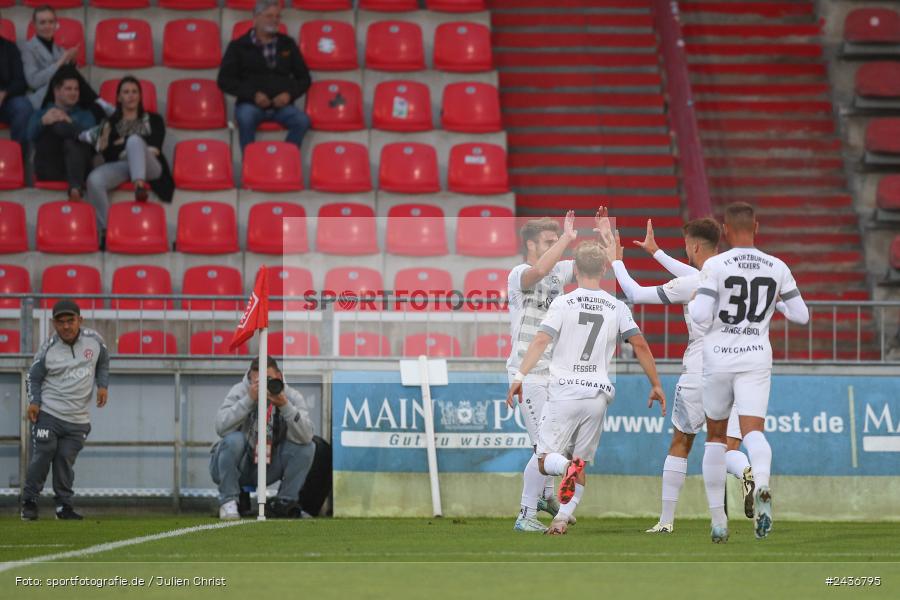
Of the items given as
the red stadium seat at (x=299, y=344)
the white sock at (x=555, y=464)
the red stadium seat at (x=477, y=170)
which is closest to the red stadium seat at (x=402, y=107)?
the red stadium seat at (x=477, y=170)

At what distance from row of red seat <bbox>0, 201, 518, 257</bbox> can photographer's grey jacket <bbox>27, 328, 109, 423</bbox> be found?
2.85 metres

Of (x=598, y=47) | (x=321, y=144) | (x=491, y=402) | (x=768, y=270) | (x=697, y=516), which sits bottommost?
(x=697, y=516)

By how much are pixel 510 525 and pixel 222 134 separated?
26.4 feet

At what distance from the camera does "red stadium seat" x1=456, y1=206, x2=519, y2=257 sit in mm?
16141

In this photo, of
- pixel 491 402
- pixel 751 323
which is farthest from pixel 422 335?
pixel 751 323

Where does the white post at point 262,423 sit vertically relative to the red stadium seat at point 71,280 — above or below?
below

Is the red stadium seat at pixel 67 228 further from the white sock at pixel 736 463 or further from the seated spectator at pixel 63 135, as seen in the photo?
the white sock at pixel 736 463

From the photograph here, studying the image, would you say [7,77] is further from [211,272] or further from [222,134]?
[211,272]

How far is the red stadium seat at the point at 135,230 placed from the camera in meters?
16.1

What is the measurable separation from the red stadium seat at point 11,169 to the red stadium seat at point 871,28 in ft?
33.5

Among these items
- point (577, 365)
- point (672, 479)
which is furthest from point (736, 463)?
point (577, 365)

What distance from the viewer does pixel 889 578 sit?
697 centimetres

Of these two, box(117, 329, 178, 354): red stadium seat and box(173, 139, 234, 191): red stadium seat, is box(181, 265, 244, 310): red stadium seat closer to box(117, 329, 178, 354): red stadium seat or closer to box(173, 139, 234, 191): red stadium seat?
box(117, 329, 178, 354): red stadium seat

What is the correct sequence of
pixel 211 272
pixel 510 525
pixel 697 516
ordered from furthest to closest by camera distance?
pixel 211 272 < pixel 697 516 < pixel 510 525
